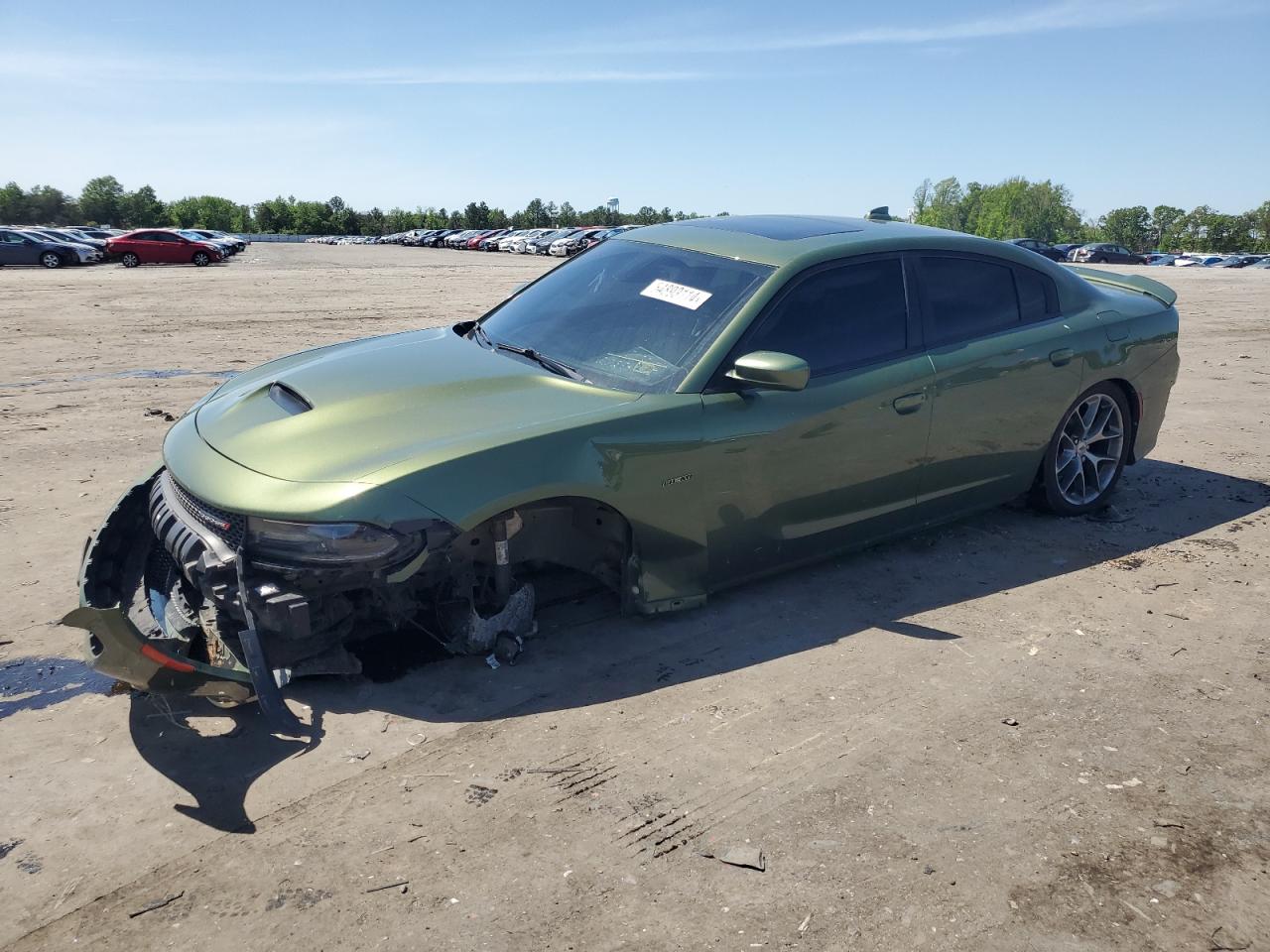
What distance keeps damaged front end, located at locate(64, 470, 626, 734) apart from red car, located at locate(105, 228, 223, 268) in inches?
1410

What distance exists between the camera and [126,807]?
2.88 meters

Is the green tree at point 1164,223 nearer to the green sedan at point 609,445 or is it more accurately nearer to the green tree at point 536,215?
the green tree at point 536,215

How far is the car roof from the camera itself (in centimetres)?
445

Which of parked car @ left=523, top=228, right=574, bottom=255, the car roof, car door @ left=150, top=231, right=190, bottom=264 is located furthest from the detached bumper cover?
parked car @ left=523, top=228, right=574, bottom=255

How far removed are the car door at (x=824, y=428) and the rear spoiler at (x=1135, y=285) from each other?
2.02m

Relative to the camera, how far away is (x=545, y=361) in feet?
13.9

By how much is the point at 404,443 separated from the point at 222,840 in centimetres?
140

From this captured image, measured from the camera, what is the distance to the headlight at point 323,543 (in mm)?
3201

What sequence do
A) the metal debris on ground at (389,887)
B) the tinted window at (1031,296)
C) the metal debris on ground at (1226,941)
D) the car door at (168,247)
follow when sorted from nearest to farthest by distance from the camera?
the metal debris on ground at (1226,941) → the metal debris on ground at (389,887) → the tinted window at (1031,296) → the car door at (168,247)

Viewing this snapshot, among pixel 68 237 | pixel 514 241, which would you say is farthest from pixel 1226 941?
pixel 514 241

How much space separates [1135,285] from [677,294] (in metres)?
3.57

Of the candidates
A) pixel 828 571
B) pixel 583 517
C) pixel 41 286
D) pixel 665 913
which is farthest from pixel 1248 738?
pixel 41 286

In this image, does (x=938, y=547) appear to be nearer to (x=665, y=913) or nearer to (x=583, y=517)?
(x=583, y=517)

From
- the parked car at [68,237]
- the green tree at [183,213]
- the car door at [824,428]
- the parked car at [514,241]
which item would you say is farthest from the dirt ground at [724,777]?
the green tree at [183,213]
